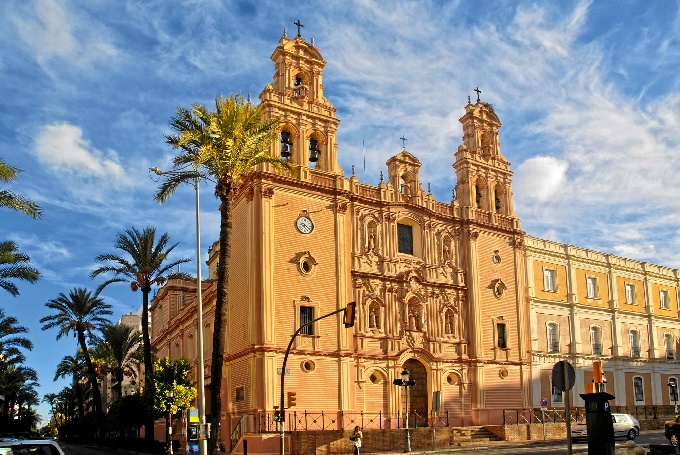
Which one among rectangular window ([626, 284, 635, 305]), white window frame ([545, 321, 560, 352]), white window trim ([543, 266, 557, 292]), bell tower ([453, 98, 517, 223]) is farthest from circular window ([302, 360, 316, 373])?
rectangular window ([626, 284, 635, 305])

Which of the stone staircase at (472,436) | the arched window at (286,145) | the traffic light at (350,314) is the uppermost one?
the arched window at (286,145)

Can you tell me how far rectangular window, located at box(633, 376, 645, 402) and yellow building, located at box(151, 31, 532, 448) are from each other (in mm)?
11921

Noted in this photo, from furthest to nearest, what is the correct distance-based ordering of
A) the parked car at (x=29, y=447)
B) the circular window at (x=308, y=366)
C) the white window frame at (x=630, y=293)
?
the white window frame at (x=630, y=293), the circular window at (x=308, y=366), the parked car at (x=29, y=447)

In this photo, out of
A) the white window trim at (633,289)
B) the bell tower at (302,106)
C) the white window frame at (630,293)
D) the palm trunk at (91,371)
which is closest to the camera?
the bell tower at (302,106)

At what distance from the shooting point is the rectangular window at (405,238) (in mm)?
44062

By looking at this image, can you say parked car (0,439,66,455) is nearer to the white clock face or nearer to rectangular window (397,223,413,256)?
the white clock face

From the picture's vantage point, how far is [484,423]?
43719mm

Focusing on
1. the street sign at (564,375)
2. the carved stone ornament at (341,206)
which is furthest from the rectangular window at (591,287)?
the street sign at (564,375)

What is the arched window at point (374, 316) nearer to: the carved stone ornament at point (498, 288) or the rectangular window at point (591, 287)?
the carved stone ornament at point (498, 288)

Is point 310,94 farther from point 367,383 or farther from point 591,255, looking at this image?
point 591,255

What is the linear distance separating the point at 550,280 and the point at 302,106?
22.3 m

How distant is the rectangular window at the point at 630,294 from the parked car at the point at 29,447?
2012 inches

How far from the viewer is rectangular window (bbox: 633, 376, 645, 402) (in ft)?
176

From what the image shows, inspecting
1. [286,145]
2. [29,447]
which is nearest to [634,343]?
[286,145]
